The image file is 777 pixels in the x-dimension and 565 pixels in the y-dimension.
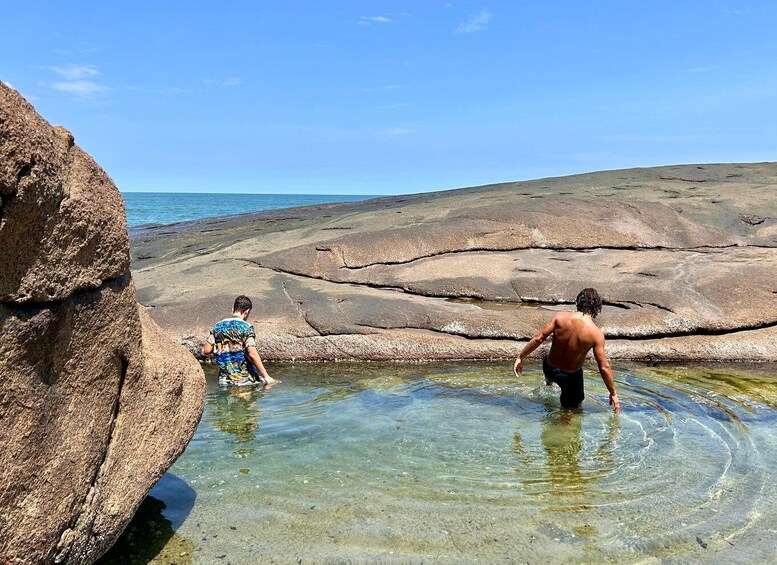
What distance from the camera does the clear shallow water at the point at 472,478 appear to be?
14.5 ft

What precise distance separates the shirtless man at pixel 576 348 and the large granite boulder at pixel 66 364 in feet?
15.5

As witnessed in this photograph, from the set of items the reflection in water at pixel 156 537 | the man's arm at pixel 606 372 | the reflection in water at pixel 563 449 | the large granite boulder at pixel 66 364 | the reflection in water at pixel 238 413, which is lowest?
the reflection in water at pixel 238 413

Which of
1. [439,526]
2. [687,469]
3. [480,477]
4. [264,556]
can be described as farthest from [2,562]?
[687,469]

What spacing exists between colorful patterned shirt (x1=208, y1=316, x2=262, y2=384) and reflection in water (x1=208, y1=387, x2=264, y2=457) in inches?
6.7

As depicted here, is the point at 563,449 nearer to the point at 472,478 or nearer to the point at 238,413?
the point at 472,478

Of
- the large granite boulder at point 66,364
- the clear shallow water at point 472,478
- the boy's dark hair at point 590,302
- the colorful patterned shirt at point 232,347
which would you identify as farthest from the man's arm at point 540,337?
the large granite boulder at point 66,364

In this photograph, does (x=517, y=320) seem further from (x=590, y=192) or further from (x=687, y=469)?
(x=590, y=192)

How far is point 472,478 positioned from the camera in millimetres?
5570

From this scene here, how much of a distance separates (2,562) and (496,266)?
1016cm

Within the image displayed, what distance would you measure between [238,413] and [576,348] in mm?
3926

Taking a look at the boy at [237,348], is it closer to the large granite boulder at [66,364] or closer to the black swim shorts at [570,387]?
the black swim shorts at [570,387]

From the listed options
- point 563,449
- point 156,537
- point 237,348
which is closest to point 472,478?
point 563,449

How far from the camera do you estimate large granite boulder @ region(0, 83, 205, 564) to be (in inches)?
118

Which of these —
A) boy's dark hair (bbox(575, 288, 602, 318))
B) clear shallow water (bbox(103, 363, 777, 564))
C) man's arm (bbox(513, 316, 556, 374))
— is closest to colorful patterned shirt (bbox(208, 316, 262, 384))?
clear shallow water (bbox(103, 363, 777, 564))
